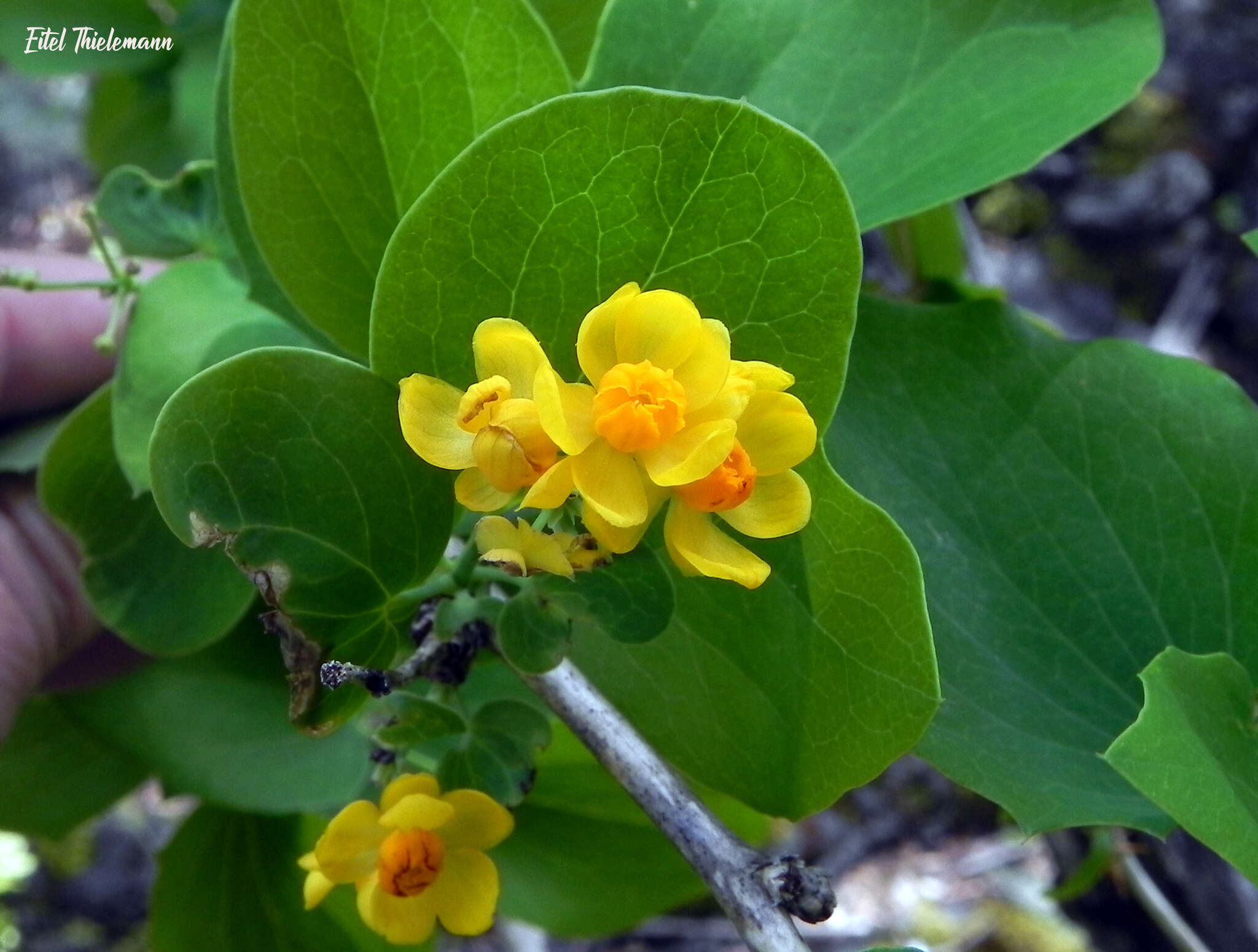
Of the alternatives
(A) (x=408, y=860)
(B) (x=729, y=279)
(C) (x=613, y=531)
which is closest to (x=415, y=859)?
(A) (x=408, y=860)

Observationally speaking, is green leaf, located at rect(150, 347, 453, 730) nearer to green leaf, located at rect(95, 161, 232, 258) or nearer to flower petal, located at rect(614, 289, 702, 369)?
flower petal, located at rect(614, 289, 702, 369)

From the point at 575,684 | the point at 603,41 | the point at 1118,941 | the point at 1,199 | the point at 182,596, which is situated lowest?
the point at 1118,941

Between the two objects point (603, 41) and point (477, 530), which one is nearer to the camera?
point (477, 530)

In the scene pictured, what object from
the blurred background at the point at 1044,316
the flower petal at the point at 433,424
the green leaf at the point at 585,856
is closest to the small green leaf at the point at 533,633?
the flower petal at the point at 433,424

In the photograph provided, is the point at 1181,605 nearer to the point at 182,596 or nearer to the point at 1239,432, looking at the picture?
the point at 1239,432

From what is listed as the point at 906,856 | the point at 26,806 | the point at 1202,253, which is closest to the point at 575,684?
the point at 26,806

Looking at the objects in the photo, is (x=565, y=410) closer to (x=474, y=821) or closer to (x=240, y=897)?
(x=474, y=821)
